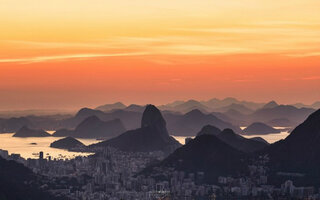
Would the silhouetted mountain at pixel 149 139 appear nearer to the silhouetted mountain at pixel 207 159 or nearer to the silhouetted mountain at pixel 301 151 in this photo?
the silhouetted mountain at pixel 207 159

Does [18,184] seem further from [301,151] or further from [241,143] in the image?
[241,143]

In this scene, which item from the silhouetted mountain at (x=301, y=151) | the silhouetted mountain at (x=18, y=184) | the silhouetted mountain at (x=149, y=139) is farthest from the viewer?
the silhouetted mountain at (x=149, y=139)

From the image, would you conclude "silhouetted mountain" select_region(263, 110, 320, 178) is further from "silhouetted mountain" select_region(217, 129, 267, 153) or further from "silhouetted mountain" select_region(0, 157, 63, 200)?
"silhouetted mountain" select_region(0, 157, 63, 200)

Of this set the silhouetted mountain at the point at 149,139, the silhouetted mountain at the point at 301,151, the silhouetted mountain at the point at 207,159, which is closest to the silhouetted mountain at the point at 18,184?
the silhouetted mountain at the point at 207,159

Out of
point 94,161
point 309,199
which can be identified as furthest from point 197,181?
point 94,161

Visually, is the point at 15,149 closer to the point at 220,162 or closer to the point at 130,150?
the point at 130,150

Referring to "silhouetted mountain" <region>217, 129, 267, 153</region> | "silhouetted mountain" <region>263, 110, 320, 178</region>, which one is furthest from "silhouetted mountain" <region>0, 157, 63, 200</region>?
"silhouetted mountain" <region>217, 129, 267, 153</region>
